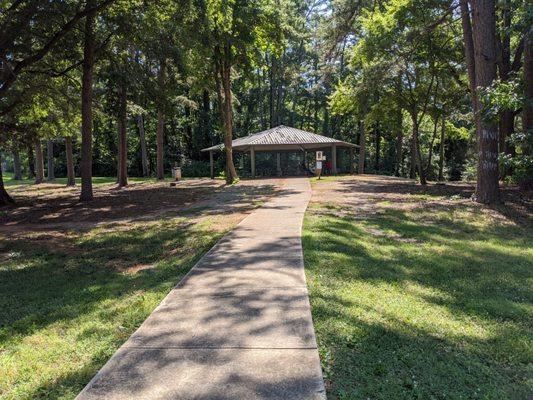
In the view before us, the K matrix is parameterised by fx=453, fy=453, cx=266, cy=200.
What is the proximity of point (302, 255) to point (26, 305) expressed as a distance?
3686 mm

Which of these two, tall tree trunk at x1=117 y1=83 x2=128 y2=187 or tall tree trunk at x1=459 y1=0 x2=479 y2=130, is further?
tall tree trunk at x1=117 y1=83 x2=128 y2=187

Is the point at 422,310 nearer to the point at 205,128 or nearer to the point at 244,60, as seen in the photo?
the point at 244,60

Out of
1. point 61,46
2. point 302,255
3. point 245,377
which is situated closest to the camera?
point 245,377

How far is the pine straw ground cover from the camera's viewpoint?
3.66 meters

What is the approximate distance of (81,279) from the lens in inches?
259

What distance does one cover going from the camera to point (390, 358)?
3574 millimetres

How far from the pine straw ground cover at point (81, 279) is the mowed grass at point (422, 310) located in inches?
75.3

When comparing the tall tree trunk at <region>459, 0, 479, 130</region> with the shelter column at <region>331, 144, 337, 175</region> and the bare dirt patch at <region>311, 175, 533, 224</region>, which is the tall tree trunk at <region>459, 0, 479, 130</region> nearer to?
the bare dirt patch at <region>311, 175, 533, 224</region>

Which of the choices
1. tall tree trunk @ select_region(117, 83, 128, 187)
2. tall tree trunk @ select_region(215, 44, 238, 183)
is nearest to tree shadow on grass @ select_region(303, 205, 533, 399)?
tall tree trunk @ select_region(117, 83, 128, 187)

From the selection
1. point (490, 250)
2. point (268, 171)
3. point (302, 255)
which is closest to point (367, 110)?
point (268, 171)

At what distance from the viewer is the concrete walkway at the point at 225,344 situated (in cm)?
307

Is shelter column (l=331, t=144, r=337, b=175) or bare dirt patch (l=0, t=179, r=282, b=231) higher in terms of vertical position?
shelter column (l=331, t=144, r=337, b=175)

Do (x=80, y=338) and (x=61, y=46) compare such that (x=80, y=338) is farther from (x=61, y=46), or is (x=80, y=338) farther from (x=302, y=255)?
(x=61, y=46)

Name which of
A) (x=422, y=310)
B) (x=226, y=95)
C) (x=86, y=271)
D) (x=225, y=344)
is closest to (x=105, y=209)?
(x=86, y=271)
